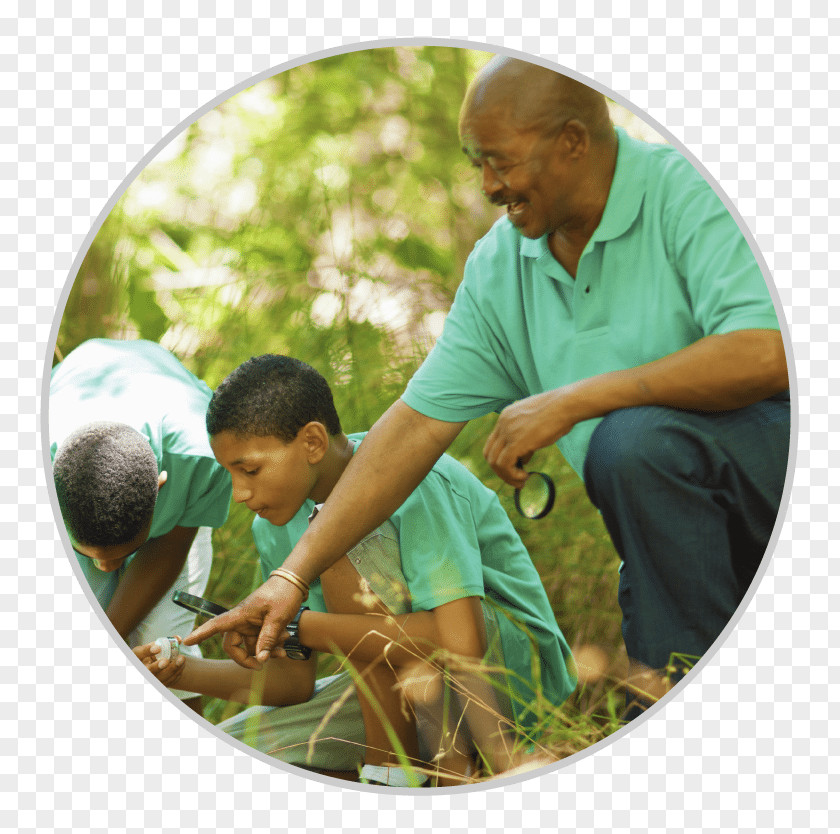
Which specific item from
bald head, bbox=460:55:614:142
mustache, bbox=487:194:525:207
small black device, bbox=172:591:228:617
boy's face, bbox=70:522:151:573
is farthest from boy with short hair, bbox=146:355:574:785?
bald head, bbox=460:55:614:142

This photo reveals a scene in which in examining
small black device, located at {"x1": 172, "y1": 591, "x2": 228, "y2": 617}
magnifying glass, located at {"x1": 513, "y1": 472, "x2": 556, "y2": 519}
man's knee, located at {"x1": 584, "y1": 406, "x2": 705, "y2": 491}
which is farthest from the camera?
small black device, located at {"x1": 172, "y1": 591, "x2": 228, "y2": 617}

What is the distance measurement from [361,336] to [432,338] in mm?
124

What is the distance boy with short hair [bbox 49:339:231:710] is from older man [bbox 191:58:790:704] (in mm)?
207

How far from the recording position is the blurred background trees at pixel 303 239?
158 centimetres

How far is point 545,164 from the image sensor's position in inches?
57.2

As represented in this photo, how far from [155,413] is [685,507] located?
91 centimetres

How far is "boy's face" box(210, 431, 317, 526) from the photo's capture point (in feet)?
5.05

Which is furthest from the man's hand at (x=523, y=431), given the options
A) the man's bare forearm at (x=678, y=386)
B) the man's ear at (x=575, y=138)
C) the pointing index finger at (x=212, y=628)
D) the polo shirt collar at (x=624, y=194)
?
the pointing index finger at (x=212, y=628)

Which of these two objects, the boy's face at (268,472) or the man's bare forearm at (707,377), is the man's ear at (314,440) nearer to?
the boy's face at (268,472)

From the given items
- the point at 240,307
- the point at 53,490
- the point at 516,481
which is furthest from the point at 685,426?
the point at 53,490

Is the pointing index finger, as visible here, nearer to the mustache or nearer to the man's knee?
the man's knee

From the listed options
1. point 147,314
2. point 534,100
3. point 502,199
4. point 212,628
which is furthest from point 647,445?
point 147,314

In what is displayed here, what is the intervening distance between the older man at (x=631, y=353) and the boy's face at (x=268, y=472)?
11 centimetres

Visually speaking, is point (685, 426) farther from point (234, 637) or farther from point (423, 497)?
point (234, 637)
